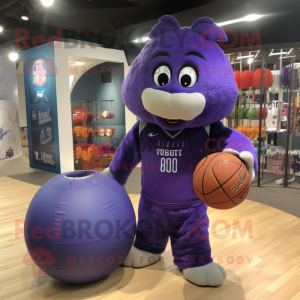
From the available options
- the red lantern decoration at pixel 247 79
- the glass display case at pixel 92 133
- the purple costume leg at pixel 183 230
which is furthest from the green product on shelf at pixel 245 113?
the purple costume leg at pixel 183 230

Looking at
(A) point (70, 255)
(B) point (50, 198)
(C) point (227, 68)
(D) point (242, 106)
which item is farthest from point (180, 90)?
(D) point (242, 106)

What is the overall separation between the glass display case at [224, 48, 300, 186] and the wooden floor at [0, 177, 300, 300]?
7.57 feet

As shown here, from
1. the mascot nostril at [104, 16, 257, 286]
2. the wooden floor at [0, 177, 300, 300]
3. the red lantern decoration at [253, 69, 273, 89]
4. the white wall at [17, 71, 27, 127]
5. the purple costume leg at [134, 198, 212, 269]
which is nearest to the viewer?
the mascot nostril at [104, 16, 257, 286]

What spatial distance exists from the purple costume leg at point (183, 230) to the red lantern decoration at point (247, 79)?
359 centimetres

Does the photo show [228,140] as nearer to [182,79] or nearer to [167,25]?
[182,79]

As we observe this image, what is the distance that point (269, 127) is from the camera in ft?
17.5

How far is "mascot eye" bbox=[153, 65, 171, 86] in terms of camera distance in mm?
1934

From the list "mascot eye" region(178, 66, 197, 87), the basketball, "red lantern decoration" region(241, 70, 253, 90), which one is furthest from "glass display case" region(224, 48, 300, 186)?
the basketball

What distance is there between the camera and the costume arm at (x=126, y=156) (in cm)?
235

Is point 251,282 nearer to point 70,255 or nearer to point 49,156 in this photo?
point 70,255

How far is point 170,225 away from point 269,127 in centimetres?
381

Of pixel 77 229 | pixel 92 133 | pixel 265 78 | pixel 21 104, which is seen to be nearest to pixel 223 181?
pixel 77 229

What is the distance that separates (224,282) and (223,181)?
36.6 inches

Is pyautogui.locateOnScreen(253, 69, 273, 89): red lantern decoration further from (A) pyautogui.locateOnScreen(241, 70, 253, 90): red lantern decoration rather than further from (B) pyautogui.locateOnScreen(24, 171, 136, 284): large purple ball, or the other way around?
(B) pyautogui.locateOnScreen(24, 171, 136, 284): large purple ball
